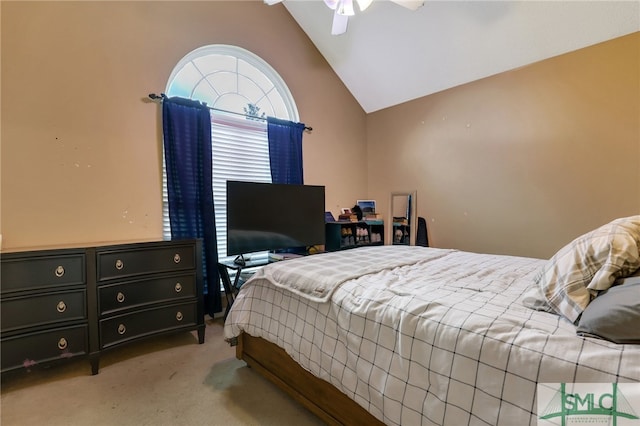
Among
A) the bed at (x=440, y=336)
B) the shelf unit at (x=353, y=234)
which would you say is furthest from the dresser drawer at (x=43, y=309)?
the shelf unit at (x=353, y=234)

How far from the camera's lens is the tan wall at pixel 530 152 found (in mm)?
2484

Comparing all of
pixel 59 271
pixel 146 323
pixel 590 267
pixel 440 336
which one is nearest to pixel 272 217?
pixel 146 323

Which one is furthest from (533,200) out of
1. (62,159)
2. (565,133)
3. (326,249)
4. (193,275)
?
(62,159)

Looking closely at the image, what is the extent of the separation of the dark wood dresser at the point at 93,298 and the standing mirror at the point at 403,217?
7.96 ft

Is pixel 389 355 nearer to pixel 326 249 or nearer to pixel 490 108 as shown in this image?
pixel 326 249

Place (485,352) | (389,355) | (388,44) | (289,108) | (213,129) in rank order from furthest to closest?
(289,108) → (388,44) → (213,129) → (389,355) → (485,352)

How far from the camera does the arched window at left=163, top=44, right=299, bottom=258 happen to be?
2949 mm

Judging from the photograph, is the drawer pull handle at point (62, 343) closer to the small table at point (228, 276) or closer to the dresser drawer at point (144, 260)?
the dresser drawer at point (144, 260)

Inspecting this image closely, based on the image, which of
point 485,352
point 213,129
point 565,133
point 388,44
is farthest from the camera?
point 388,44

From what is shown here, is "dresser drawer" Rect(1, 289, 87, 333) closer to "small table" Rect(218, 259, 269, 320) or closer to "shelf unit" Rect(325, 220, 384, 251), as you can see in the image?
"small table" Rect(218, 259, 269, 320)

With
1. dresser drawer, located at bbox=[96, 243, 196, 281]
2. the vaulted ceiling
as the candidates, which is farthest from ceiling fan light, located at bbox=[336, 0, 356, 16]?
dresser drawer, located at bbox=[96, 243, 196, 281]

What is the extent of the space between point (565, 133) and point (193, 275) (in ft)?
11.1

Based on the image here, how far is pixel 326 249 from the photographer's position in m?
3.52

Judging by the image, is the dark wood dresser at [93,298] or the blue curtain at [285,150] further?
the blue curtain at [285,150]
